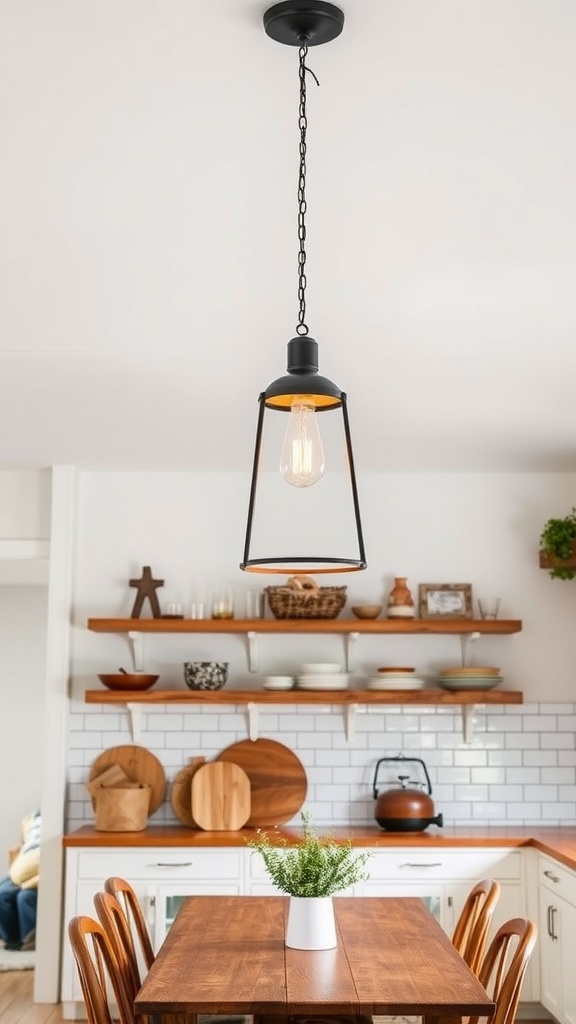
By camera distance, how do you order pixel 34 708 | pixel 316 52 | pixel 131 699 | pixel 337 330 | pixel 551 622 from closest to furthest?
1. pixel 316 52
2. pixel 337 330
3. pixel 131 699
4. pixel 551 622
5. pixel 34 708

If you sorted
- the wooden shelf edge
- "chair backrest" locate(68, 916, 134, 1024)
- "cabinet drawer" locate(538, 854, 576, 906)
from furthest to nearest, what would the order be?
the wooden shelf edge
"cabinet drawer" locate(538, 854, 576, 906)
"chair backrest" locate(68, 916, 134, 1024)

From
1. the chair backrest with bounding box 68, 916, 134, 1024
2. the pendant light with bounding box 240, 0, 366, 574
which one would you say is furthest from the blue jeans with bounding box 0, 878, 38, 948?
the pendant light with bounding box 240, 0, 366, 574

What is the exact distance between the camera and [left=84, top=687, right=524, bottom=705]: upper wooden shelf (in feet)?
18.4

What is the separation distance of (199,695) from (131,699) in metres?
0.35

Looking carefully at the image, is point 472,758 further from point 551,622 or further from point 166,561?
point 166,561

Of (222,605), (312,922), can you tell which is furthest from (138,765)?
(312,922)

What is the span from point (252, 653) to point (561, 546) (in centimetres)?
175

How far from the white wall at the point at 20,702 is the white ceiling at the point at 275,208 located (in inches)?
198

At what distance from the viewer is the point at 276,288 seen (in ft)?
10.8

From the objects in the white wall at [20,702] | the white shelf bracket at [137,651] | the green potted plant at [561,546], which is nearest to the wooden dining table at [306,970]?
the white shelf bracket at [137,651]

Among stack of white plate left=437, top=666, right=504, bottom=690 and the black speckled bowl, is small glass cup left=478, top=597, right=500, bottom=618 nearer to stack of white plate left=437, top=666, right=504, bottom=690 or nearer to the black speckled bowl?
stack of white plate left=437, top=666, right=504, bottom=690

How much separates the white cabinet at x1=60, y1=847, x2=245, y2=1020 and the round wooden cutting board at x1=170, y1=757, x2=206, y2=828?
1.17 feet

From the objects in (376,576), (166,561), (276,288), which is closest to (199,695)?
(166,561)

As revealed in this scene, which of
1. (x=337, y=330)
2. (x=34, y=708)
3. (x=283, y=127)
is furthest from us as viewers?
(x=34, y=708)
